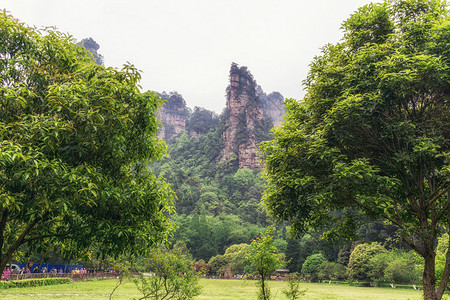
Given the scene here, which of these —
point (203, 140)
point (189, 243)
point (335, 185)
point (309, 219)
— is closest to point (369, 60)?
point (335, 185)

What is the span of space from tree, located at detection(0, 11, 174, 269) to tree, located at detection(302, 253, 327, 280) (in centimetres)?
6670

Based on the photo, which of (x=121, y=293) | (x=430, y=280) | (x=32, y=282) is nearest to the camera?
(x=430, y=280)

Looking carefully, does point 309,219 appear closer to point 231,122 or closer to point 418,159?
point 418,159

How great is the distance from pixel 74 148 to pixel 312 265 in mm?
69524

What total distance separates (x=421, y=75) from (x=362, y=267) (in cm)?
5651

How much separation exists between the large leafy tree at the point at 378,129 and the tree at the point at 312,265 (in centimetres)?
6041

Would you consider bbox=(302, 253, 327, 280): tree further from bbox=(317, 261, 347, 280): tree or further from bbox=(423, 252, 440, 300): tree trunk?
bbox=(423, 252, 440, 300): tree trunk

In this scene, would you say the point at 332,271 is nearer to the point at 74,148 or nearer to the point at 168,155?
the point at 168,155

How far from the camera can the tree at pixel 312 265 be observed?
6712cm

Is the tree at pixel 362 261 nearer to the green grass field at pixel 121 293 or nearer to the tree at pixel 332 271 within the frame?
the tree at pixel 332 271

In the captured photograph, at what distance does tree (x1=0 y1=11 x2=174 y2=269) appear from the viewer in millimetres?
5531

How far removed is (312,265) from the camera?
6725cm

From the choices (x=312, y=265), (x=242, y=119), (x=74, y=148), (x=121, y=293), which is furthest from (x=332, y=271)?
(x=242, y=119)

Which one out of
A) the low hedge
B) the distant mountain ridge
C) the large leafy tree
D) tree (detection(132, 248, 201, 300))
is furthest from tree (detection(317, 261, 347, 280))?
the distant mountain ridge
